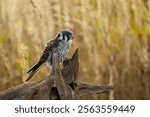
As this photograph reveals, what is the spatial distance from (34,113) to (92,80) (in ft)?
1.99

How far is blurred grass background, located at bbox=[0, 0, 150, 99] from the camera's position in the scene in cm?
419

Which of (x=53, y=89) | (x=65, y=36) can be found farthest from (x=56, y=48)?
(x=53, y=89)

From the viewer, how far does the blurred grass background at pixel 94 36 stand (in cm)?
419

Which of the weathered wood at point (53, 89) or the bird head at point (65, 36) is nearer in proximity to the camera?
the weathered wood at point (53, 89)

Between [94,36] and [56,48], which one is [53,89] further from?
[94,36]

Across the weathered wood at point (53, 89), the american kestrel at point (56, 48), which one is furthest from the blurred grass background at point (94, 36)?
the weathered wood at point (53, 89)

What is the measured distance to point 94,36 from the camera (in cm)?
430

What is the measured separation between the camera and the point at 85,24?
4316 mm

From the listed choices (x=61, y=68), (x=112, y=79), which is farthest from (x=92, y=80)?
(x=61, y=68)

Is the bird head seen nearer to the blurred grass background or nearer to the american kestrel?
the american kestrel

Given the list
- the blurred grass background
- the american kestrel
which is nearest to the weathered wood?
the american kestrel

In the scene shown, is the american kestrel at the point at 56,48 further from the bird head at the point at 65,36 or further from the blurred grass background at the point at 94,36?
the blurred grass background at the point at 94,36

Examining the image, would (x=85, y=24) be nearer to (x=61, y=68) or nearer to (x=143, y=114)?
(x=143, y=114)

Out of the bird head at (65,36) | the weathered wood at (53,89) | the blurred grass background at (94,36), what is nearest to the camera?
the weathered wood at (53,89)
